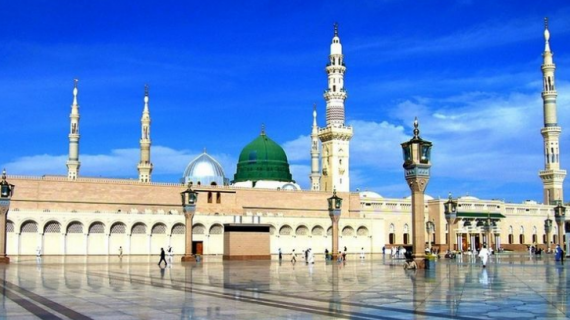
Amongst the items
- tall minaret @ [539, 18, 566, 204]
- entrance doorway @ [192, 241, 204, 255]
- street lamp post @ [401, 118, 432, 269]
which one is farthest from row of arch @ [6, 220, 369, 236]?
street lamp post @ [401, 118, 432, 269]

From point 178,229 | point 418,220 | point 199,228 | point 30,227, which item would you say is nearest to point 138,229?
point 178,229

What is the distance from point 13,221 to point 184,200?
1582cm

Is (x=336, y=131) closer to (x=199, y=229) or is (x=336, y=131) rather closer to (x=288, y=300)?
(x=199, y=229)

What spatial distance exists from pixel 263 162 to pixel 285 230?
20799 mm

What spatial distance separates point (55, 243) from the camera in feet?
161

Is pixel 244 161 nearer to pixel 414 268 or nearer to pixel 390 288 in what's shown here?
pixel 414 268

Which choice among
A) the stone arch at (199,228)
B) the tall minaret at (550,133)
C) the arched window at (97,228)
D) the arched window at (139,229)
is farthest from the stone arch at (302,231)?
the tall minaret at (550,133)

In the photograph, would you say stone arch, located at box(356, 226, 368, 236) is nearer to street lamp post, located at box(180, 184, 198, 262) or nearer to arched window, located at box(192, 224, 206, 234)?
arched window, located at box(192, 224, 206, 234)

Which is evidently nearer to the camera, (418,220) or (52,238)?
(418,220)

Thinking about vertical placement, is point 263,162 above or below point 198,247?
above

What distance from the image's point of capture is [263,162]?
79438 millimetres

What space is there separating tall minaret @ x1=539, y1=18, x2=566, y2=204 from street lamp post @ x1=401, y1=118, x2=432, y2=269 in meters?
54.7

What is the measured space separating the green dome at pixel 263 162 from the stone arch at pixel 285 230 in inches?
758

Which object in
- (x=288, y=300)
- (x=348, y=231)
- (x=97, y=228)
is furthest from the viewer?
(x=348, y=231)
